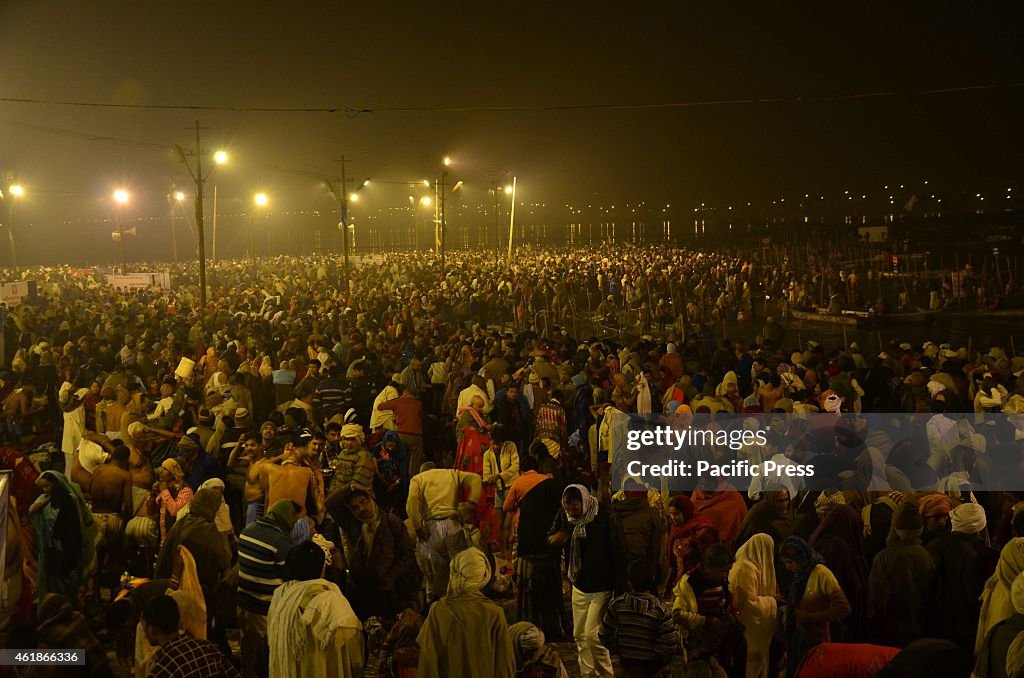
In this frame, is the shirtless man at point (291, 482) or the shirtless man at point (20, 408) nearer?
the shirtless man at point (291, 482)

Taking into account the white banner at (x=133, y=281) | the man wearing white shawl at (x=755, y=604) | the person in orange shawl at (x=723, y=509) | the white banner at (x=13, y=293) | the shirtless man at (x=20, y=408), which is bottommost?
the man wearing white shawl at (x=755, y=604)

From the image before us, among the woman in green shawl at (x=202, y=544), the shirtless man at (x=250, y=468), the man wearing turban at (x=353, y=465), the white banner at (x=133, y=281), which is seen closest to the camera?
the woman in green shawl at (x=202, y=544)

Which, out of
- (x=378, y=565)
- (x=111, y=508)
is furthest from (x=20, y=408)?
(x=378, y=565)

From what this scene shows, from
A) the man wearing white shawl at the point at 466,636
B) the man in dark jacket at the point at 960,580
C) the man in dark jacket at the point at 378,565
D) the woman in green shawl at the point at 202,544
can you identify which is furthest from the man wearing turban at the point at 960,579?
the woman in green shawl at the point at 202,544

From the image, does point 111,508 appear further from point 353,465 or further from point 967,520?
point 967,520

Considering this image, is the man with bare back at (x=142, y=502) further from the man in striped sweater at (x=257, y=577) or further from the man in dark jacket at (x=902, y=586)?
the man in dark jacket at (x=902, y=586)

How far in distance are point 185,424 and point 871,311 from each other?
2103cm

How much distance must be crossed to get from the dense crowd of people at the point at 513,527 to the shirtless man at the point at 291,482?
0.05ft

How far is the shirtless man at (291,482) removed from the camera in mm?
7371

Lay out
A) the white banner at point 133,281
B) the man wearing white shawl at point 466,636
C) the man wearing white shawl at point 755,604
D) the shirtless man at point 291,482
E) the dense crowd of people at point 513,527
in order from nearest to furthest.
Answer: the man wearing white shawl at point 466,636 → the dense crowd of people at point 513,527 → the man wearing white shawl at point 755,604 → the shirtless man at point 291,482 → the white banner at point 133,281

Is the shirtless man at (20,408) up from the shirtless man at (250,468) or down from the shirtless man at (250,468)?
up

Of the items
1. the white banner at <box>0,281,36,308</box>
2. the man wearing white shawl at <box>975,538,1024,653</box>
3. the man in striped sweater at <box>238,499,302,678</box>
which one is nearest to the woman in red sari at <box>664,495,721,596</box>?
the man wearing white shawl at <box>975,538,1024,653</box>

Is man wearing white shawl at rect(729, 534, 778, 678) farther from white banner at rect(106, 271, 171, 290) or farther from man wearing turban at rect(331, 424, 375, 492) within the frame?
white banner at rect(106, 271, 171, 290)

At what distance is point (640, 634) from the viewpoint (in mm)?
4930
